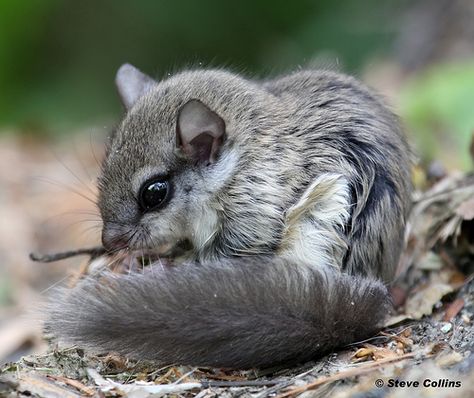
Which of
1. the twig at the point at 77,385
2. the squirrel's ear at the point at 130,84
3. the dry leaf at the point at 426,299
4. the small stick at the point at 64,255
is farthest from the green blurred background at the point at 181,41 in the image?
the twig at the point at 77,385

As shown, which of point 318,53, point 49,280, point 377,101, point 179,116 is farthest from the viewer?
point 318,53

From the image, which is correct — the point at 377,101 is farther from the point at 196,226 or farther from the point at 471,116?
the point at 471,116

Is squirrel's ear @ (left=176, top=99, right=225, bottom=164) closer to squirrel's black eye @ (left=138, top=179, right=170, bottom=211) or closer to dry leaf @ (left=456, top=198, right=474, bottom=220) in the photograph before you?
squirrel's black eye @ (left=138, top=179, right=170, bottom=211)

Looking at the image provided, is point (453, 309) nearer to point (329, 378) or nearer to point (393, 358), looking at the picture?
point (393, 358)

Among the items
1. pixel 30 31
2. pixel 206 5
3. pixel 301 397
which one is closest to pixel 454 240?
pixel 301 397

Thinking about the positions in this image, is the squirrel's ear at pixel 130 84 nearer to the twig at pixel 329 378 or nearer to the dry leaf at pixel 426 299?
the dry leaf at pixel 426 299

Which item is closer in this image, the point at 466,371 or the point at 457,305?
the point at 466,371

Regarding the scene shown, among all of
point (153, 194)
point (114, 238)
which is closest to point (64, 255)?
point (114, 238)
